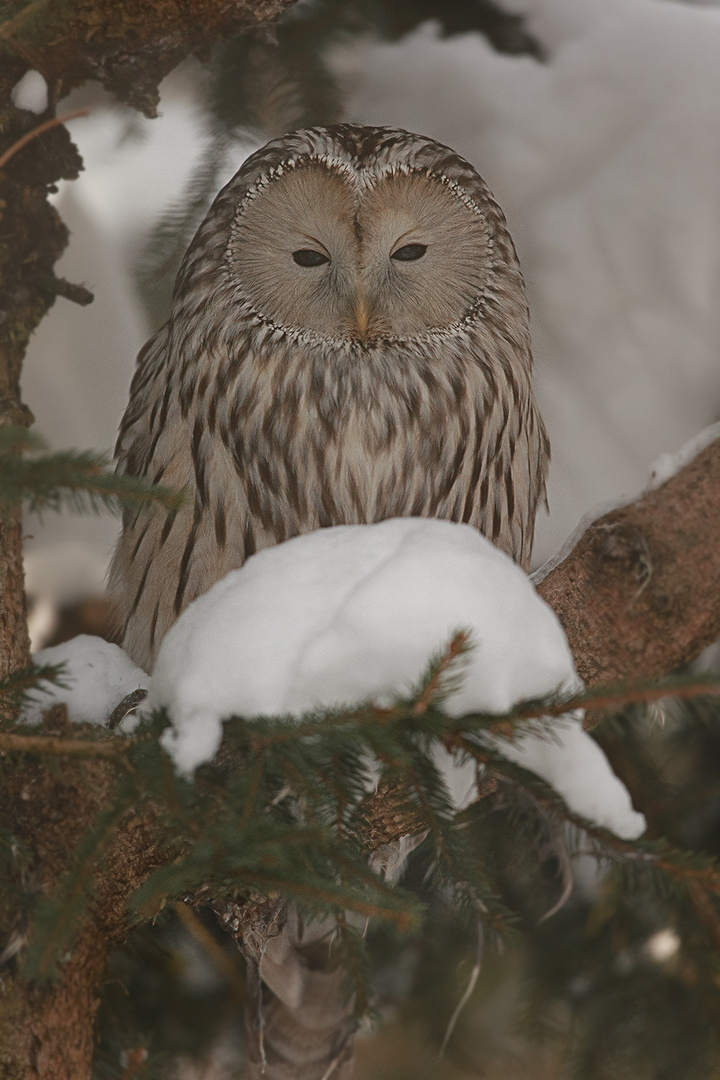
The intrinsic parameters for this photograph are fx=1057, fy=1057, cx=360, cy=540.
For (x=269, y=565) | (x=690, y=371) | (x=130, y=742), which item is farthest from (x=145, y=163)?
(x=130, y=742)

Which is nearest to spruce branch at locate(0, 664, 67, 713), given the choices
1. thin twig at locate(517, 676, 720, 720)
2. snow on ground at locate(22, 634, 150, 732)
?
snow on ground at locate(22, 634, 150, 732)

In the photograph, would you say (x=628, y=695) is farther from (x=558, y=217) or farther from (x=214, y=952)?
(x=558, y=217)

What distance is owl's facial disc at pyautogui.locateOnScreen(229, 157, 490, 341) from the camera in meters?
1.92

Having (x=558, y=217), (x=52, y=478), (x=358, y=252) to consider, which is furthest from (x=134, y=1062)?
(x=558, y=217)

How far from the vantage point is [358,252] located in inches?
75.4

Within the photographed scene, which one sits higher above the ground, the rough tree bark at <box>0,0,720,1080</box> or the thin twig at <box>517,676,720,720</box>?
the thin twig at <box>517,676,720,720</box>

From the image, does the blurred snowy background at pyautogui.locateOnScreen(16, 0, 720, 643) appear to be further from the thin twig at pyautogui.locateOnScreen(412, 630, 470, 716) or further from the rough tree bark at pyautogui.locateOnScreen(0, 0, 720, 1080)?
the thin twig at pyautogui.locateOnScreen(412, 630, 470, 716)

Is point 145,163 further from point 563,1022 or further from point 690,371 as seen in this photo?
point 563,1022

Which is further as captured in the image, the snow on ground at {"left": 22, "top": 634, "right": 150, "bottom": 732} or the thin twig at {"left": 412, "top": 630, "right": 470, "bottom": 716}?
the snow on ground at {"left": 22, "top": 634, "right": 150, "bottom": 732}

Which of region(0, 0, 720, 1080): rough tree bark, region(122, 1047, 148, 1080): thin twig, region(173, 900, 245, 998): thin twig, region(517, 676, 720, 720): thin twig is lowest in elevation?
region(173, 900, 245, 998): thin twig

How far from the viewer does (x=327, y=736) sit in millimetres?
920

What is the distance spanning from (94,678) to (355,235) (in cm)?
91

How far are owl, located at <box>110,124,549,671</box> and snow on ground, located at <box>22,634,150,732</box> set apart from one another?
1.02ft

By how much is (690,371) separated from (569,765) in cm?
224
